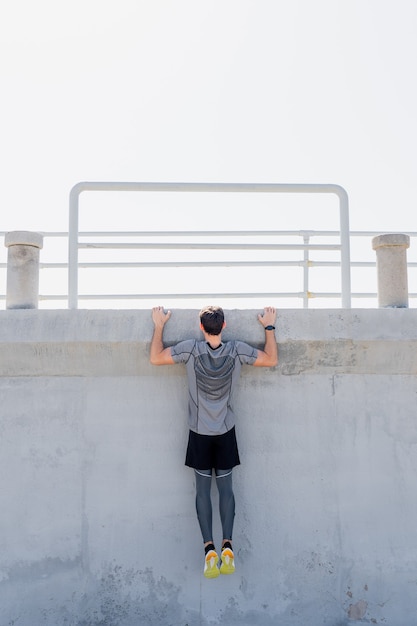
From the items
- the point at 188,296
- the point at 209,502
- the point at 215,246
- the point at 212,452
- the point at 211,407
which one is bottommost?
the point at 209,502

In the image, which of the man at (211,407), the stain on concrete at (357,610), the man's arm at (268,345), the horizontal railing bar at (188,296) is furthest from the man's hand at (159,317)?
the stain on concrete at (357,610)

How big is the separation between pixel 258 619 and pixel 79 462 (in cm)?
200

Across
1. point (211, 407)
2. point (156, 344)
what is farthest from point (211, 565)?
point (156, 344)

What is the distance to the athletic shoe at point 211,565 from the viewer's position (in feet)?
16.3

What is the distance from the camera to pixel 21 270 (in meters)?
5.84

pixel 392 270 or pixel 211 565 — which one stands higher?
pixel 392 270

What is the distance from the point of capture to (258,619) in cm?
536

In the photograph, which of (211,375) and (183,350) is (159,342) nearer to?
(183,350)

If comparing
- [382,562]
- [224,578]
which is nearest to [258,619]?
[224,578]

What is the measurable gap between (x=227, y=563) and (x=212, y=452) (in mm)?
852

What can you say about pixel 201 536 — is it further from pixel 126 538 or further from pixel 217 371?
pixel 217 371

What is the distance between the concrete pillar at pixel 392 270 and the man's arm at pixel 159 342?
2.08m
